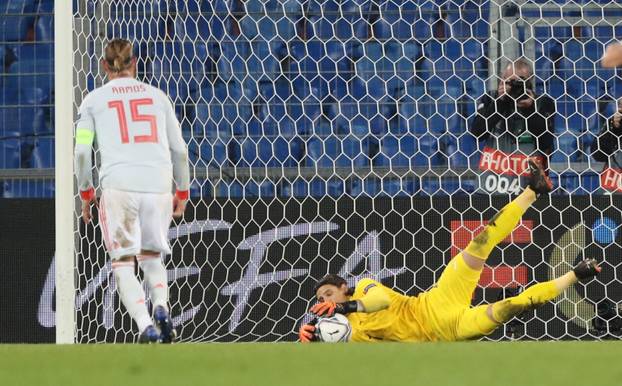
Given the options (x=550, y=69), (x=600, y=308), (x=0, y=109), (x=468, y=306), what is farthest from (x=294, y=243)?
(x=0, y=109)

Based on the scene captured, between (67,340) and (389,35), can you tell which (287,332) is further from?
(389,35)

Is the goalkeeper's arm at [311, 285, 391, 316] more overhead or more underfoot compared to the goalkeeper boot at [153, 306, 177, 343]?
more underfoot

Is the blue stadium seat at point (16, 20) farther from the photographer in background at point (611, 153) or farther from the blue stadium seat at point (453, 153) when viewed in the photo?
the photographer in background at point (611, 153)

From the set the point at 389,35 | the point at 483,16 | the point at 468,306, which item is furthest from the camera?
the point at 389,35

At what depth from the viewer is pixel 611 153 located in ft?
18.4

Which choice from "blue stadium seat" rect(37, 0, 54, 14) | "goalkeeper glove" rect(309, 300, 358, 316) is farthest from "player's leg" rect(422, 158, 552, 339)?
"blue stadium seat" rect(37, 0, 54, 14)

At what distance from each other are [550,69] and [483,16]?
0.49 meters

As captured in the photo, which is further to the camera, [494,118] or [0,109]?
[0,109]

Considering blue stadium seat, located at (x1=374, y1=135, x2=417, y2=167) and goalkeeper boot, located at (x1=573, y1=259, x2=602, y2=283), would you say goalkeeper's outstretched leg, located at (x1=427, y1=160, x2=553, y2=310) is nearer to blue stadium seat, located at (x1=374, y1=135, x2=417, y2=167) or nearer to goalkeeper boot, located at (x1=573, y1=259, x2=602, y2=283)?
goalkeeper boot, located at (x1=573, y1=259, x2=602, y2=283)

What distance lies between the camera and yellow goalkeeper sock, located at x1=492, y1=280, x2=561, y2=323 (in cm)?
484

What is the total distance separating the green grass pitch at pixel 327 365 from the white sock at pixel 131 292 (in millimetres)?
1339

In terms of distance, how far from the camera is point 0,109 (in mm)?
6910

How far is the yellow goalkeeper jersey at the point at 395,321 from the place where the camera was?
17.1 feet

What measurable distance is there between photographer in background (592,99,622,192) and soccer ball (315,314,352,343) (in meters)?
1.55
